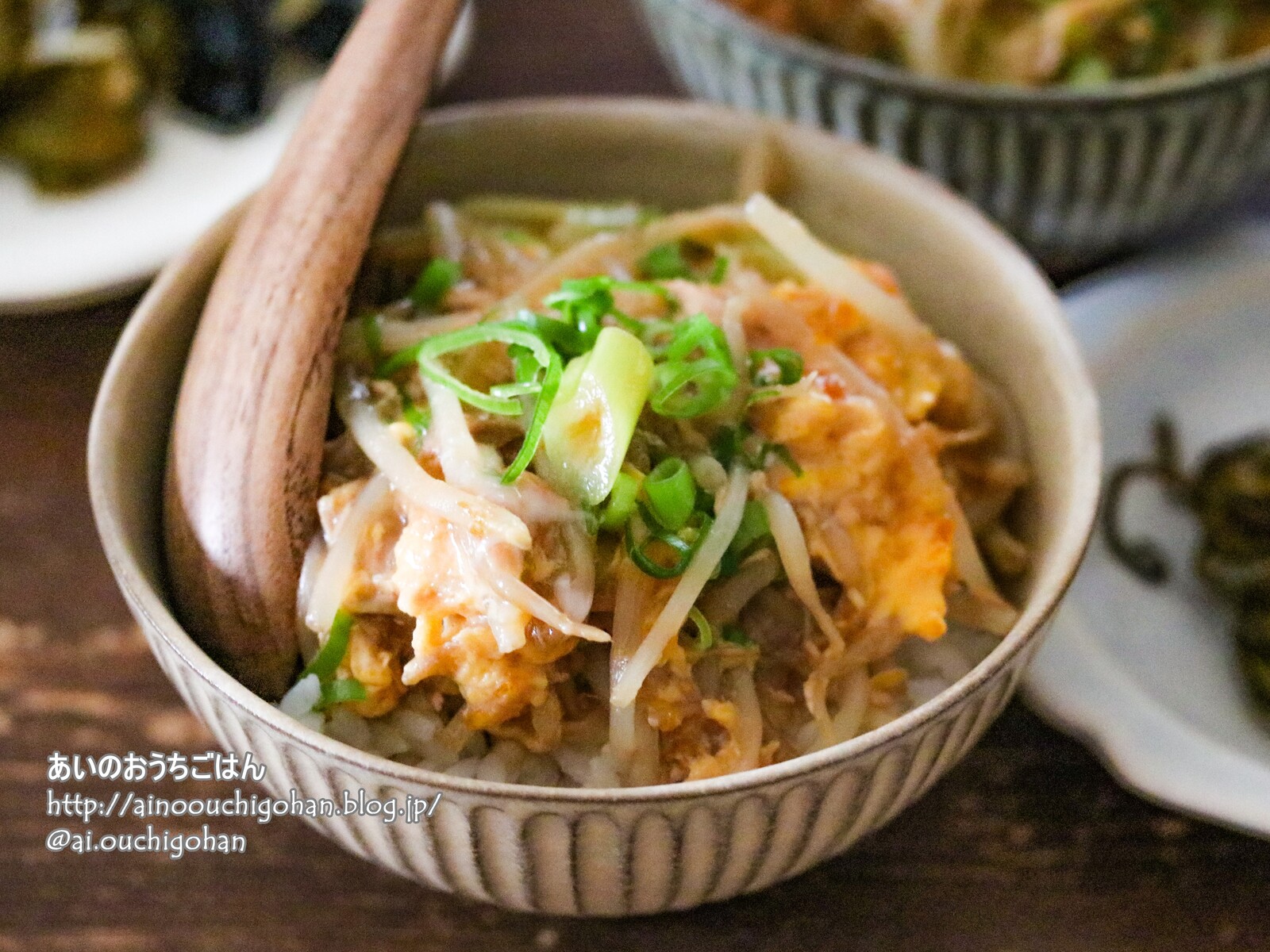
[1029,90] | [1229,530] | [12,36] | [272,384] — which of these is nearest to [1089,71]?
[1029,90]

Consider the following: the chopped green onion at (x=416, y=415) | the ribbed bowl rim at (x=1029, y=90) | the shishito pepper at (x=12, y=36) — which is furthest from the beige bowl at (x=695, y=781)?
the shishito pepper at (x=12, y=36)

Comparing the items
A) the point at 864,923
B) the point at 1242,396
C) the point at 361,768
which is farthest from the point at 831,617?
the point at 1242,396

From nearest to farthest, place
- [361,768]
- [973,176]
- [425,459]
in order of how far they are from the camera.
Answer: [361,768]
[425,459]
[973,176]

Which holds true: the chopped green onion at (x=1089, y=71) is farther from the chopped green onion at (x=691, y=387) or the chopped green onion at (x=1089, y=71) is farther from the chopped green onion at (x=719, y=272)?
the chopped green onion at (x=691, y=387)

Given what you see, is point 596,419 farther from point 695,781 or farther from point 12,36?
point 12,36

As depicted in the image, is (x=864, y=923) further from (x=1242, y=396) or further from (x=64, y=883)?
(x=1242, y=396)
